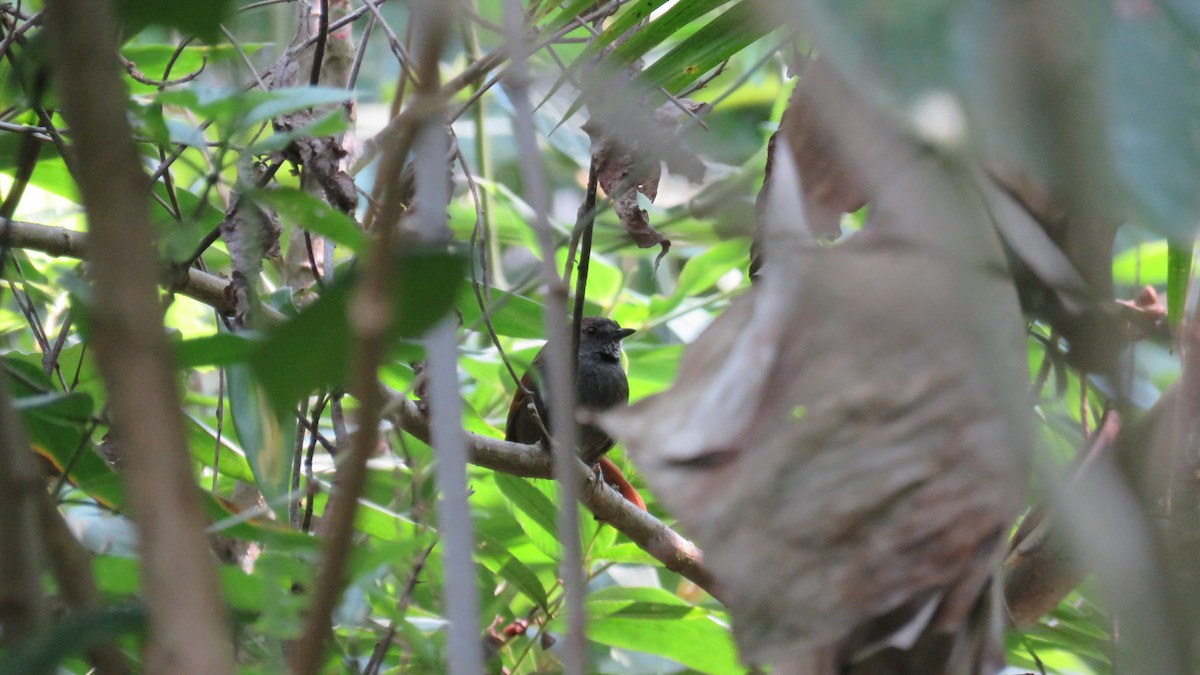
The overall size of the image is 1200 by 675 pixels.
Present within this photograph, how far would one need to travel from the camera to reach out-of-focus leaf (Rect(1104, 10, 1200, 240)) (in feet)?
1.50

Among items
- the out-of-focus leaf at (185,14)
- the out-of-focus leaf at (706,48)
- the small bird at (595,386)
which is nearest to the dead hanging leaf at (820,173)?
the out-of-focus leaf at (185,14)

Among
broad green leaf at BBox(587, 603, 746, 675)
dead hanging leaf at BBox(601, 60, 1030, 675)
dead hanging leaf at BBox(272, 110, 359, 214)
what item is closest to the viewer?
dead hanging leaf at BBox(601, 60, 1030, 675)

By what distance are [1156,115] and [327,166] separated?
4.41 feet

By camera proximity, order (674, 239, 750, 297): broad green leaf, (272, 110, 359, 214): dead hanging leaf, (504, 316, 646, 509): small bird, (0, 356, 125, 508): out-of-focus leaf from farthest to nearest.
A: (504, 316, 646, 509): small bird
(674, 239, 750, 297): broad green leaf
(272, 110, 359, 214): dead hanging leaf
(0, 356, 125, 508): out-of-focus leaf

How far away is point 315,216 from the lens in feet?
2.70

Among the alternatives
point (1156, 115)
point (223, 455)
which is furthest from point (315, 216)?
point (223, 455)

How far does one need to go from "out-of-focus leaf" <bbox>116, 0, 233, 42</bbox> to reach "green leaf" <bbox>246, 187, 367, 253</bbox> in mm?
133

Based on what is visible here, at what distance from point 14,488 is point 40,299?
2397mm

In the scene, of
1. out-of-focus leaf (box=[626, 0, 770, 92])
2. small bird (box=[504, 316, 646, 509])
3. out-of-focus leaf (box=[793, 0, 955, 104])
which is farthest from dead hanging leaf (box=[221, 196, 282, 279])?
small bird (box=[504, 316, 646, 509])

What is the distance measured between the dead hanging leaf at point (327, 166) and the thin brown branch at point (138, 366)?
1.14m

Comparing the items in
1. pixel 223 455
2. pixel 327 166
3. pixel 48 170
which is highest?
pixel 48 170

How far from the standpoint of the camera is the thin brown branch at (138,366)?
0.45 m

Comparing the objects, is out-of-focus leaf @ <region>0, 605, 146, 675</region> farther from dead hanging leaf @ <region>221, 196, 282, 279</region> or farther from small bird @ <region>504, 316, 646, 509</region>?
small bird @ <region>504, 316, 646, 509</region>

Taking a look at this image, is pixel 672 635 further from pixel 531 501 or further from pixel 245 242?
pixel 245 242
